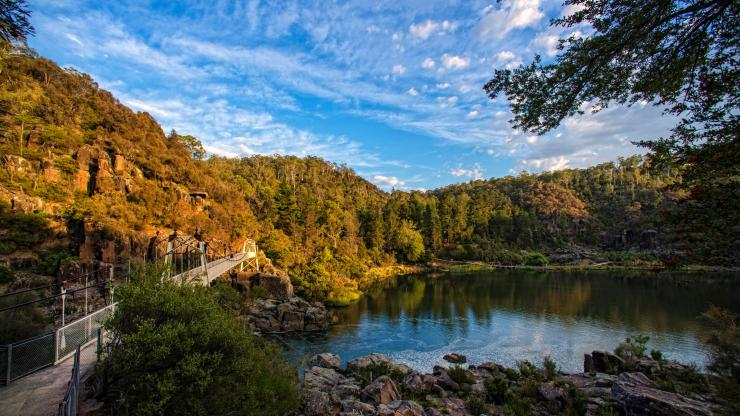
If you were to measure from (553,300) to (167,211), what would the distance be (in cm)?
3625

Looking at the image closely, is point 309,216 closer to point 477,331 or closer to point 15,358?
point 477,331

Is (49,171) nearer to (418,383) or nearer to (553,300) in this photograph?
(418,383)

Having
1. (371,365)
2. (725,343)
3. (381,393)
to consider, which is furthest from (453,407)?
(725,343)

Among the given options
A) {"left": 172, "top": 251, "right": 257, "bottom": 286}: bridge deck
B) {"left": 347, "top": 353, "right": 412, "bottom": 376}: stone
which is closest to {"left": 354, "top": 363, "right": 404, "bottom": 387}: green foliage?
{"left": 347, "top": 353, "right": 412, "bottom": 376}: stone

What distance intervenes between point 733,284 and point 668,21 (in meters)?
52.0

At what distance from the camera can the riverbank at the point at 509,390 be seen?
10031 mm

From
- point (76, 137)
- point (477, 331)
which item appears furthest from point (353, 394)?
point (76, 137)

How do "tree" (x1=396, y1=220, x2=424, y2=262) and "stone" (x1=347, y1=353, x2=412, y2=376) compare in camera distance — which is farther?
"tree" (x1=396, y1=220, x2=424, y2=262)

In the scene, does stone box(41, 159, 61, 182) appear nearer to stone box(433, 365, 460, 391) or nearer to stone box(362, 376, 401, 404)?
stone box(362, 376, 401, 404)

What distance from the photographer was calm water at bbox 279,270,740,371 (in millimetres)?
20266

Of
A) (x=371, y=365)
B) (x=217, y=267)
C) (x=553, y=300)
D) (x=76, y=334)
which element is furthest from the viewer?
(x=553, y=300)

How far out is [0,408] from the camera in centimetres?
600

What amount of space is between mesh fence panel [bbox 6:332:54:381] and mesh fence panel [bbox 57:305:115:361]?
0.17m

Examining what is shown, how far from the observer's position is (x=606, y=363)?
15539 mm
